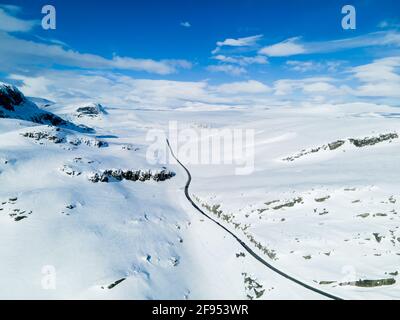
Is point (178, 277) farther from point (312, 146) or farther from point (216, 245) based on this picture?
point (312, 146)

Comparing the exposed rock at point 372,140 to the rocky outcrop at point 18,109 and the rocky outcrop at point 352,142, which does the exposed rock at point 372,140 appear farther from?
the rocky outcrop at point 18,109

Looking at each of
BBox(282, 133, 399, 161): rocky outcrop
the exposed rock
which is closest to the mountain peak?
BBox(282, 133, 399, 161): rocky outcrop

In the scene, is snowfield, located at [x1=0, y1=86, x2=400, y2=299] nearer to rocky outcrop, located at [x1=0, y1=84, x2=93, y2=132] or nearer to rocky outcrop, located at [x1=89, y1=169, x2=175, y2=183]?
rocky outcrop, located at [x1=89, y1=169, x2=175, y2=183]

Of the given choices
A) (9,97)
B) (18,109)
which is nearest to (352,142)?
(18,109)

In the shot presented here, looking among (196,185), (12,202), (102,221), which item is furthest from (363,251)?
(12,202)

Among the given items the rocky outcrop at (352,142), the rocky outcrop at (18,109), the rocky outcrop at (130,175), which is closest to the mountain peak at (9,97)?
the rocky outcrop at (18,109)

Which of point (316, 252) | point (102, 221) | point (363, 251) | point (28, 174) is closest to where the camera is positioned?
point (363, 251)
